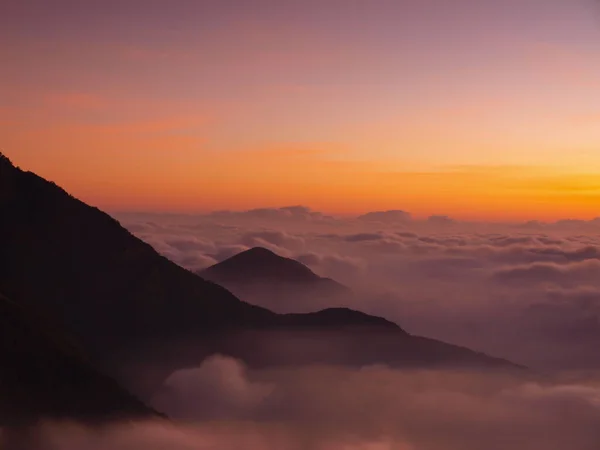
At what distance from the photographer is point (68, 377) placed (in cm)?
9269

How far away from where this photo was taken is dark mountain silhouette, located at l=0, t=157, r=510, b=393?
144 metres

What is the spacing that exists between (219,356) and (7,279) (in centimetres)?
6146

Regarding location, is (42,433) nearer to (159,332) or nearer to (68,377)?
(68,377)

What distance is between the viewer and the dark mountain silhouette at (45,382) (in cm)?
8594

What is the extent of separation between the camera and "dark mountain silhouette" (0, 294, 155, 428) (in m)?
85.9

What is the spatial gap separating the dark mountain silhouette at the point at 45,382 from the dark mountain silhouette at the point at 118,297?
1555 inches

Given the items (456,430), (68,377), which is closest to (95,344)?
(68,377)

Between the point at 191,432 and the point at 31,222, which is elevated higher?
the point at 31,222

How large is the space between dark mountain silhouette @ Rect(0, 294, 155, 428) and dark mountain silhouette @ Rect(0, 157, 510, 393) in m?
39.5

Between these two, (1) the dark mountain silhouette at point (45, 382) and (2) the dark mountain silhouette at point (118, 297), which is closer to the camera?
(1) the dark mountain silhouette at point (45, 382)

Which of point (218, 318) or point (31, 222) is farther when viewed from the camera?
point (218, 318)

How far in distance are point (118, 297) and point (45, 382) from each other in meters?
70.9

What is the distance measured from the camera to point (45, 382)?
293 ft

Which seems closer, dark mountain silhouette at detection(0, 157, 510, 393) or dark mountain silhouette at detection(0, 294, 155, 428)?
dark mountain silhouette at detection(0, 294, 155, 428)
